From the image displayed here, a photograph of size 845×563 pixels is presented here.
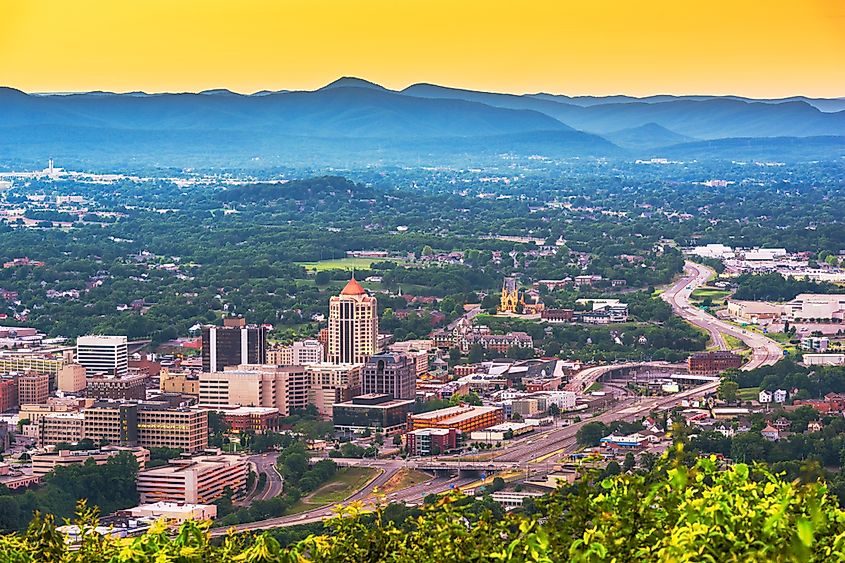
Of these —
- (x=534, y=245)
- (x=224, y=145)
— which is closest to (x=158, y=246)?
(x=534, y=245)

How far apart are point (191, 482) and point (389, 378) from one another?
734 cm

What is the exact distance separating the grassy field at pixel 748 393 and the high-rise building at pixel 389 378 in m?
3.98

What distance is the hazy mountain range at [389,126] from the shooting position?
125m

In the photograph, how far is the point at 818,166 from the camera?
100m

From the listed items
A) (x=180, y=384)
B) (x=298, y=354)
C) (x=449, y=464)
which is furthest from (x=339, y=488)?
(x=298, y=354)

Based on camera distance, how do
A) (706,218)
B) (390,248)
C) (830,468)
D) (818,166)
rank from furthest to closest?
(818,166) < (706,218) < (390,248) < (830,468)

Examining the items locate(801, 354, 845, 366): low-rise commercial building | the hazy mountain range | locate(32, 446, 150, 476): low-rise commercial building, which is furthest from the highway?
the hazy mountain range

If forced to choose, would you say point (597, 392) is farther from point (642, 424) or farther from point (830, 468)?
point (830, 468)

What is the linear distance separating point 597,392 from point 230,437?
601 cm

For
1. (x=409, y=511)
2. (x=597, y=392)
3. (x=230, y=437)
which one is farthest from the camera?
(x=597, y=392)

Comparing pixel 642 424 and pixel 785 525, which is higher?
pixel 785 525

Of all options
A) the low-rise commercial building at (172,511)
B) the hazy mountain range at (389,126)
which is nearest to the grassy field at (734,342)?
the low-rise commercial building at (172,511)

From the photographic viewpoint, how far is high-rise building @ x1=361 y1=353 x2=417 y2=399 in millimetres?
25812

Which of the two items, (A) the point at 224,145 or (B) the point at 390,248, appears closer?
(B) the point at 390,248
